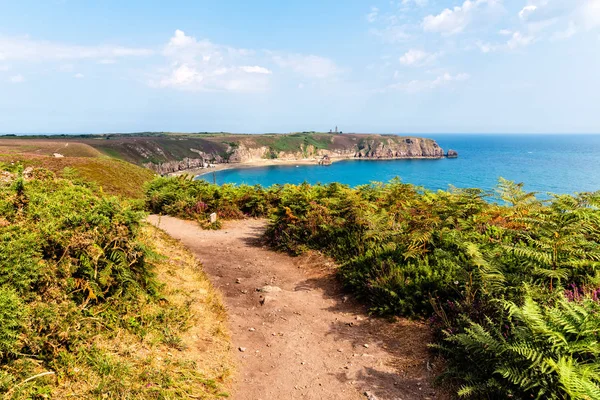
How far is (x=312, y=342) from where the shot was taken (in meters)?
6.13

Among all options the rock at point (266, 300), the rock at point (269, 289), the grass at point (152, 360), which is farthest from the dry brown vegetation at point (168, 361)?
the rock at point (269, 289)

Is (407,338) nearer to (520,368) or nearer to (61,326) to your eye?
(520,368)

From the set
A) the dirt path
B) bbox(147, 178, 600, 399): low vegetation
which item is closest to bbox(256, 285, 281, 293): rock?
the dirt path

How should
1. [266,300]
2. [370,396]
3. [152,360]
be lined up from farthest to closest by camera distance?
[266,300] → [152,360] → [370,396]

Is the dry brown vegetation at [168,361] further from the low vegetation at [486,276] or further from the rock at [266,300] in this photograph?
the low vegetation at [486,276]

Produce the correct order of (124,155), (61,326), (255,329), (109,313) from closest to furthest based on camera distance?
(61,326)
(109,313)
(255,329)
(124,155)

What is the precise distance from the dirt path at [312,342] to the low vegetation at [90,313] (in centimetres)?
66

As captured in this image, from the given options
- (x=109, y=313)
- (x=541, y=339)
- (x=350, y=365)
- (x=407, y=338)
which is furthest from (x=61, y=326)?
(x=541, y=339)

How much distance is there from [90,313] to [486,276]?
6279mm

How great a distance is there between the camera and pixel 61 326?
431 centimetres

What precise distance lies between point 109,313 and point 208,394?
6.99 ft

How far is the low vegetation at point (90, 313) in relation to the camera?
12.6 ft

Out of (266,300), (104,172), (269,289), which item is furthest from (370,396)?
(104,172)

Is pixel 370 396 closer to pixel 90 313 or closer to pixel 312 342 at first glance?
pixel 312 342
